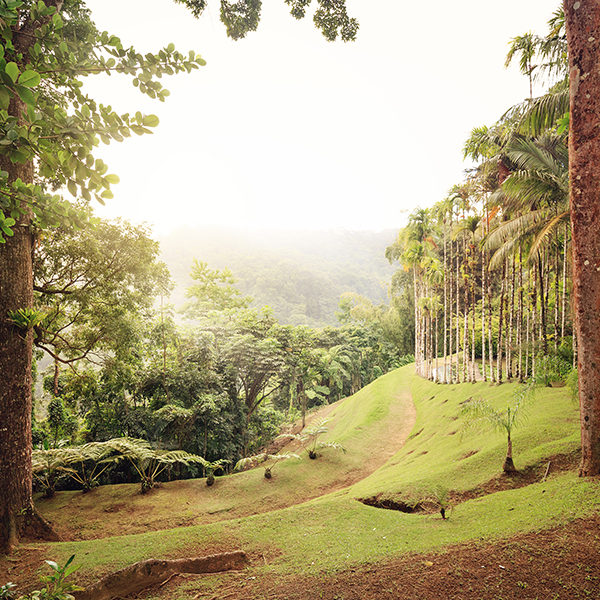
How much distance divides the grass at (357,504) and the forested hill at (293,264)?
28.8 meters

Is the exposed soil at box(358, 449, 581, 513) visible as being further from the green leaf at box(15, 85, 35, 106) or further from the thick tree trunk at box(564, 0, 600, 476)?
the green leaf at box(15, 85, 35, 106)

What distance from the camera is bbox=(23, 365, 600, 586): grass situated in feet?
13.7

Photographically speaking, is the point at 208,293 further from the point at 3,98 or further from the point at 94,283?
the point at 3,98

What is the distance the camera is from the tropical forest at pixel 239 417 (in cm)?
283

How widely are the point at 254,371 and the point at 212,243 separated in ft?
398

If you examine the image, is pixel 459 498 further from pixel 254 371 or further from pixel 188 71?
pixel 254 371

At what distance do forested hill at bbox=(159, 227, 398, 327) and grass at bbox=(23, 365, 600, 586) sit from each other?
2881cm

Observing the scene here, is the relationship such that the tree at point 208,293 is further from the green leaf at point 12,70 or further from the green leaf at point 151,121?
the green leaf at point 12,70

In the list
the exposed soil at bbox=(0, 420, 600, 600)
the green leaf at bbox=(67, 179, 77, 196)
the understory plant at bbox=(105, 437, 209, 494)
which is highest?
the green leaf at bbox=(67, 179, 77, 196)

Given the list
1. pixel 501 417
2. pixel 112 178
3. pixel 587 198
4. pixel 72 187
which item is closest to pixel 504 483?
pixel 501 417

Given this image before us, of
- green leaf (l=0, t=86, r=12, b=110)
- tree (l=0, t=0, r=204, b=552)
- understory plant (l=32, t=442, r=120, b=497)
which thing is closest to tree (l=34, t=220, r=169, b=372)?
understory plant (l=32, t=442, r=120, b=497)

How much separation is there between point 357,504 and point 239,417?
8615 millimetres

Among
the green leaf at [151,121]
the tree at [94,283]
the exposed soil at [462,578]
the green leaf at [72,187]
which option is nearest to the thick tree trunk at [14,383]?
the exposed soil at [462,578]

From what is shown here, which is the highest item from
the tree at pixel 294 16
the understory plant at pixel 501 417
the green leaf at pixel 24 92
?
the tree at pixel 294 16
